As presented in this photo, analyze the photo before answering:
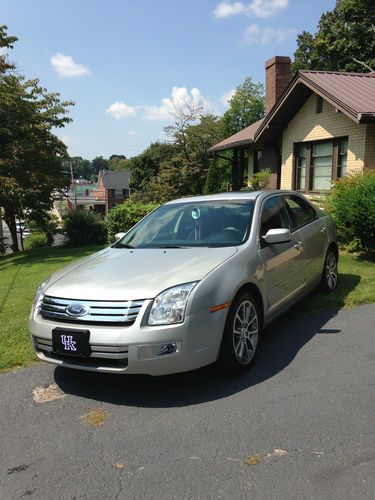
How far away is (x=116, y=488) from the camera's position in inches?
100

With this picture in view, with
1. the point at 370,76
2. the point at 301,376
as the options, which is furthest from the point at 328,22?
the point at 301,376

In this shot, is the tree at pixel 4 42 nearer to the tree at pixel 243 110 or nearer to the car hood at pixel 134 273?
the car hood at pixel 134 273

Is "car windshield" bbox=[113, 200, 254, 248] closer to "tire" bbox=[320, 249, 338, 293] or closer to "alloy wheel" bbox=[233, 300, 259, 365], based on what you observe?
"alloy wheel" bbox=[233, 300, 259, 365]

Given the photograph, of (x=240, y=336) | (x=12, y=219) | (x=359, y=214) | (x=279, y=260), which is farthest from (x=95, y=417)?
(x=12, y=219)

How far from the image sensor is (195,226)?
15.9 ft

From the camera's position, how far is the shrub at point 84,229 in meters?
Result: 16.7

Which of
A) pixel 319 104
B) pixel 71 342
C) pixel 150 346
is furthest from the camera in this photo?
pixel 319 104

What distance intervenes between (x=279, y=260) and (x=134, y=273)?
1655mm

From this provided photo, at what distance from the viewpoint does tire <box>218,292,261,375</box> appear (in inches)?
145

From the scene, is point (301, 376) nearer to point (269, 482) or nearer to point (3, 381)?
point (269, 482)

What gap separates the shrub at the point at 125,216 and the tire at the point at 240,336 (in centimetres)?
1028

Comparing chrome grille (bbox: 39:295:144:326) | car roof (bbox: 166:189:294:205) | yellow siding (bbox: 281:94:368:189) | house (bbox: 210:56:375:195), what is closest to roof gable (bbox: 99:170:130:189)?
house (bbox: 210:56:375:195)

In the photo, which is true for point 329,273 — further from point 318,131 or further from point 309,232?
point 318,131

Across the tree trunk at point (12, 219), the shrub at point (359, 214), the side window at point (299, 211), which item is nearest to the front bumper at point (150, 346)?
the side window at point (299, 211)
